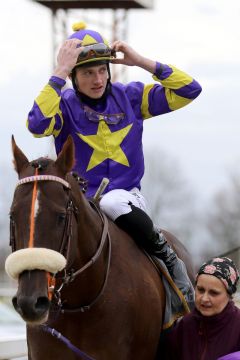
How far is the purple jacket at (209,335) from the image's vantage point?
477 cm

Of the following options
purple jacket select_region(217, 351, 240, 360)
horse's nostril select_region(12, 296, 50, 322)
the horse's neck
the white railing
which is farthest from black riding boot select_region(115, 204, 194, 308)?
the white railing

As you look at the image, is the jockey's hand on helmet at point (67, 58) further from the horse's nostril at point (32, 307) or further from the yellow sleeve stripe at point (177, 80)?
the horse's nostril at point (32, 307)

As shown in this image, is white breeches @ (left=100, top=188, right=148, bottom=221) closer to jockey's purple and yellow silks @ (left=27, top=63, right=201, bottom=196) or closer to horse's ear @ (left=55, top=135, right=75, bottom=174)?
jockey's purple and yellow silks @ (left=27, top=63, right=201, bottom=196)

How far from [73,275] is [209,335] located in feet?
2.76

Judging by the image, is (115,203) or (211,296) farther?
(115,203)

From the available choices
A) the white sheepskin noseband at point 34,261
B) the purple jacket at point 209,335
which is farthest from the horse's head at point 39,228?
the purple jacket at point 209,335

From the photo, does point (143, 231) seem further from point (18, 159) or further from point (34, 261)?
point (34, 261)

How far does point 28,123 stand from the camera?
5.21 m

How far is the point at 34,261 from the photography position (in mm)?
4172

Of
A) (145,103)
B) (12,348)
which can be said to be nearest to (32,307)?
(145,103)

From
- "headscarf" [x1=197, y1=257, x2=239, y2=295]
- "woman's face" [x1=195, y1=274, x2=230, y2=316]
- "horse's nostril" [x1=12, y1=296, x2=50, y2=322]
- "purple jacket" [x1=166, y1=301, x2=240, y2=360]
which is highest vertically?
"horse's nostril" [x1=12, y1=296, x2=50, y2=322]

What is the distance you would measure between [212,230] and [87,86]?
37.5m

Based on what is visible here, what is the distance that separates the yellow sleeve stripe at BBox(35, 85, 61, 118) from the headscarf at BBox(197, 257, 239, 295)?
50.1 inches

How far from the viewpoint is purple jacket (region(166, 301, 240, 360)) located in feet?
15.6
